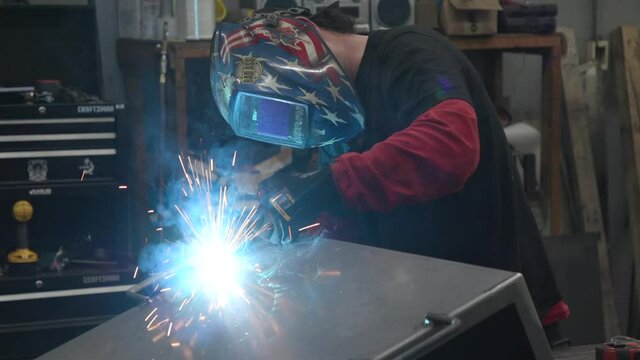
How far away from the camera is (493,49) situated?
3.43 m

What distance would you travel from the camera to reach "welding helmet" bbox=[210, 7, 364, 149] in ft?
5.49

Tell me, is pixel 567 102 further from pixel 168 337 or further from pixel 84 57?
pixel 168 337

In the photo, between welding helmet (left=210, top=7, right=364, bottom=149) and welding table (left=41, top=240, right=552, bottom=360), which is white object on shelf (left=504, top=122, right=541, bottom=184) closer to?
welding helmet (left=210, top=7, right=364, bottom=149)

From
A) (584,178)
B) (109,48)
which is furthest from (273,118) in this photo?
(584,178)

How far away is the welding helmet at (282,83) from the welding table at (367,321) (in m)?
0.35

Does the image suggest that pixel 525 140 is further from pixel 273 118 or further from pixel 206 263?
pixel 206 263

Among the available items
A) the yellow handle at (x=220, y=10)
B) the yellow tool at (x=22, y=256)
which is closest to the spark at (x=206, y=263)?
the yellow tool at (x=22, y=256)

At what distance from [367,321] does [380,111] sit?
2.27 feet

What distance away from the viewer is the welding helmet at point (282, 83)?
1674mm

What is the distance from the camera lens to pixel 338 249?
4.91ft

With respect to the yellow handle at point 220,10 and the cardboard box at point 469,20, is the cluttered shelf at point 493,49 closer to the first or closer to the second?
the cardboard box at point 469,20

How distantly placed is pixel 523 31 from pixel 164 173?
4.38ft

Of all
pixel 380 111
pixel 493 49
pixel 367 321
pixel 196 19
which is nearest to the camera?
pixel 367 321

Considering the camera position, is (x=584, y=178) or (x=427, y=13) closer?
(x=427, y=13)
